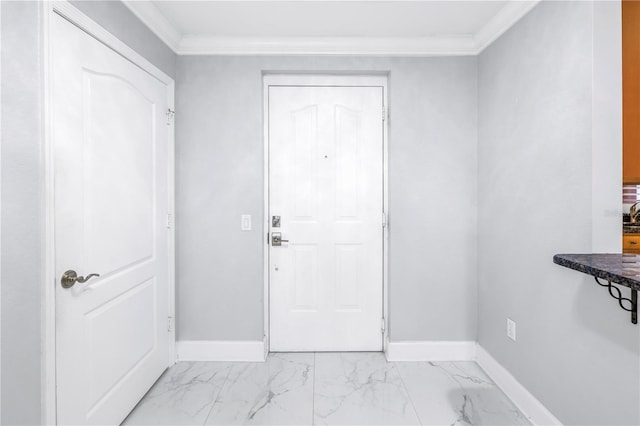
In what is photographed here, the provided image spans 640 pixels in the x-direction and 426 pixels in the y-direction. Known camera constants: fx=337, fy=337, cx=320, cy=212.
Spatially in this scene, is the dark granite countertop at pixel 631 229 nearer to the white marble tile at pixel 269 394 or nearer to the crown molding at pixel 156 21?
the white marble tile at pixel 269 394

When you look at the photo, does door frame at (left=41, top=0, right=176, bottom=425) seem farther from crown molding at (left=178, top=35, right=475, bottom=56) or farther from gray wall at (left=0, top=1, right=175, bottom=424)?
crown molding at (left=178, top=35, right=475, bottom=56)

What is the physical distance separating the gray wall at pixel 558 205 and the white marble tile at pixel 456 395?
210 millimetres

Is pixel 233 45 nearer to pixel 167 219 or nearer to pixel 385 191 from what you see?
pixel 167 219

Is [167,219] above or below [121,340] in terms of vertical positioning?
above

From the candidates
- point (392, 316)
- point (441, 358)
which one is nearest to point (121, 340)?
point (392, 316)

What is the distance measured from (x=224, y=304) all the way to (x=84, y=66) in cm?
174

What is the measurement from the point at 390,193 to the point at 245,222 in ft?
3.68

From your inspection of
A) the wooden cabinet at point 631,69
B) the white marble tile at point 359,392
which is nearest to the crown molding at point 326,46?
the wooden cabinet at point 631,69

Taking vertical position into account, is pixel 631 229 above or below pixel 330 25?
below

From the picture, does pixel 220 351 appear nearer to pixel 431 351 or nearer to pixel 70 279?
pixel 70 279

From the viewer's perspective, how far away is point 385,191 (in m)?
2.64

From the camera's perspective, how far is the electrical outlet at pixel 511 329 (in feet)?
6.89

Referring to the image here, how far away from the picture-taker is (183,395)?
213 cm

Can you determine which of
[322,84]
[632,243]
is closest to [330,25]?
[322,84]
